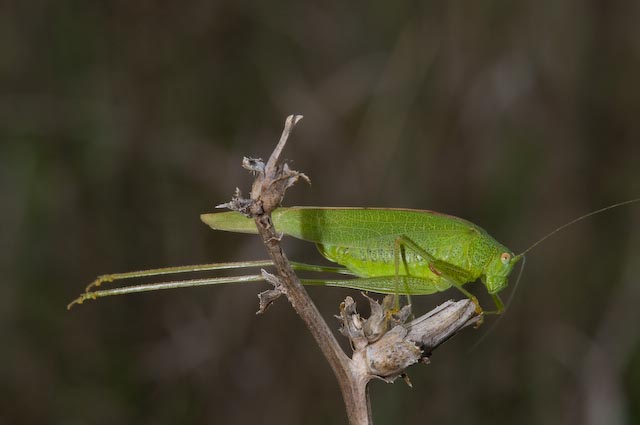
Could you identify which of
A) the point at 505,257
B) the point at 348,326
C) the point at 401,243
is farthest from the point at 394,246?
the point at 348,326

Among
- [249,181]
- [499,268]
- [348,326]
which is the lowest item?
[348,326]

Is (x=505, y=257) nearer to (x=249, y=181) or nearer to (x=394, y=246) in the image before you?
(x=394, y=246)

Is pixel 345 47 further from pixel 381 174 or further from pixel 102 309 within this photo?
pixel 102 309

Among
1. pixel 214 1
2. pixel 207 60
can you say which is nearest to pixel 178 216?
pixel 207 60

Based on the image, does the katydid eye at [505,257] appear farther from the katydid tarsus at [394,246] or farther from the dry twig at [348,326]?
the dry twig at [348,326]

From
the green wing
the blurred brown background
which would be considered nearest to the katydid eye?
the green wing

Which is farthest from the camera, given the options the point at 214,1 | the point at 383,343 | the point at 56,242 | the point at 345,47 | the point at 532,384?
the point at 345,47
